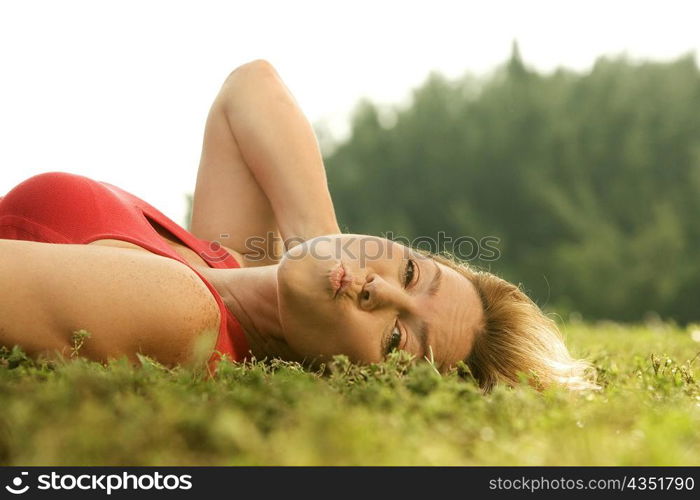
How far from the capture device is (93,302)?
3.06m

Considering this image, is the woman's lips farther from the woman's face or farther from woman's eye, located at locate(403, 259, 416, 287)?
woman's eye, located at locate(403, 259, 416, 287)

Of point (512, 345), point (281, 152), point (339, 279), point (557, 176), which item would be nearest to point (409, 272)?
point (339, 279)

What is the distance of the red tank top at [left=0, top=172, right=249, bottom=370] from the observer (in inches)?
141

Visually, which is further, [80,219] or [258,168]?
[258,168]

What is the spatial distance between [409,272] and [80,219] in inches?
64.1

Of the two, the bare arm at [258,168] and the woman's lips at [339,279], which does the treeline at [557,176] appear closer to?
the bare arm at [258,168]

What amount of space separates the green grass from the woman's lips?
0.46 m

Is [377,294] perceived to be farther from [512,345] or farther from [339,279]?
[512,345]

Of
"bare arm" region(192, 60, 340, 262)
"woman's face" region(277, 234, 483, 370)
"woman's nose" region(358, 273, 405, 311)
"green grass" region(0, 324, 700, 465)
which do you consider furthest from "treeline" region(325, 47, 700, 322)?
"green grass" region(0, 324, 700, 465)

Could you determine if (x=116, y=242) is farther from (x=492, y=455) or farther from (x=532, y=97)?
(x=532, y=97)

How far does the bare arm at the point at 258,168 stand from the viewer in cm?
465

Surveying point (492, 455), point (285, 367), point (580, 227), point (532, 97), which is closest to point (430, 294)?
Result: point (285, 367)

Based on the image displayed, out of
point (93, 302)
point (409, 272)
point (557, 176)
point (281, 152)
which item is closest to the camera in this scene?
point (93, 302)

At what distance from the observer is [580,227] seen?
2264cm
